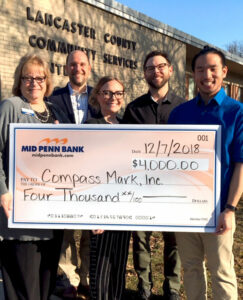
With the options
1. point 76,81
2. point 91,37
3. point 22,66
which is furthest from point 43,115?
point 91,37

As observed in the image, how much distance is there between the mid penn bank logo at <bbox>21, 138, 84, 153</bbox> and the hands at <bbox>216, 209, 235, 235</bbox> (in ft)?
3.42

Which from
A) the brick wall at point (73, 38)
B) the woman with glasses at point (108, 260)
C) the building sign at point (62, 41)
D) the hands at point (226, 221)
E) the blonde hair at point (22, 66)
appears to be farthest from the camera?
the building sign at point (62, 41)

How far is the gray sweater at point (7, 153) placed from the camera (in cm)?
210

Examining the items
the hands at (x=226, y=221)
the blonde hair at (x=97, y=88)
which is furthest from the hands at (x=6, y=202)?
the hands at (x=226, y=221)

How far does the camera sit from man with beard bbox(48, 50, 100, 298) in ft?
10.4

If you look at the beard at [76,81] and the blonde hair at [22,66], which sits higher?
the beard at [76,81]

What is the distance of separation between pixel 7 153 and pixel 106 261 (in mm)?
1030

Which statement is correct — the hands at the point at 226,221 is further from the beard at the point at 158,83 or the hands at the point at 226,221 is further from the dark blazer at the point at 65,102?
the dark blazer at the point at 65,102

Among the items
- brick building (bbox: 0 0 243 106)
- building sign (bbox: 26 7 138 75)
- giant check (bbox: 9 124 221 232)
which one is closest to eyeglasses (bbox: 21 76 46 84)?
giant check (bbox: 9 124 221 232)

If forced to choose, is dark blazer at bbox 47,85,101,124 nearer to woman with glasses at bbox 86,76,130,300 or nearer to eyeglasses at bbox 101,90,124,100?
eyeglasses at bbox 101,90,124,100

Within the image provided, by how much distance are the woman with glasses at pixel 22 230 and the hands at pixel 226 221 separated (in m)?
1.16

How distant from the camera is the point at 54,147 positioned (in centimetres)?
228

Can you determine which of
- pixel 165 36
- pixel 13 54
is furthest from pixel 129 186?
pixel 165 36

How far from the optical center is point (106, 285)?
2344mm
